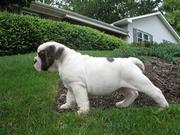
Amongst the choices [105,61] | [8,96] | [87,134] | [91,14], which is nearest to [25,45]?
[8,96]

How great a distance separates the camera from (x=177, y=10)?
31.5 meters

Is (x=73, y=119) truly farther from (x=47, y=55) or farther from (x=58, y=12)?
(x=58, y=12)

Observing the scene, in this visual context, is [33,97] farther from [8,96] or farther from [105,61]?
[105,61]

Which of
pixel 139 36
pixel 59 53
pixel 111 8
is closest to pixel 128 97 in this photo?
pixel 59 53

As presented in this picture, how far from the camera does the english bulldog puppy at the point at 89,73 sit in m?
7.44

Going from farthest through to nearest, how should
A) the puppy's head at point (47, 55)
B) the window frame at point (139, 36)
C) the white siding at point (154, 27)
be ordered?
1. the white siding at point (154, 27)
2. the window frame at point (139, 36)
3. the puppy's head at point (47, 55)

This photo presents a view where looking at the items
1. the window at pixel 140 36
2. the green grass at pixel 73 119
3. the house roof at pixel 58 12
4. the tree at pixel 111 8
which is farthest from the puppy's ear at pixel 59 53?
the tree at pixel 111 8

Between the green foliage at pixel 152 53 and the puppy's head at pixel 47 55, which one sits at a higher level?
the puppy's head at pixel 47 55

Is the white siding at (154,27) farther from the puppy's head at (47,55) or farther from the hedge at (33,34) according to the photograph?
the puppy's head at (47,55)

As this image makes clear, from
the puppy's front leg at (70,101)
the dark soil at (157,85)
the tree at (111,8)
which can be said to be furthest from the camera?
the tree at (111,8)

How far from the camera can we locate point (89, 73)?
296 inches

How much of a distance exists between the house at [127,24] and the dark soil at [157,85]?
51.6 feet

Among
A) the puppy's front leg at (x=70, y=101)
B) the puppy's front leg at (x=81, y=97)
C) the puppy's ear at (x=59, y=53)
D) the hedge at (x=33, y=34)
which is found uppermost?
the puppy's ear at (x=59, y=53)

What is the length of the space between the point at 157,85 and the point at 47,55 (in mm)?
3188
